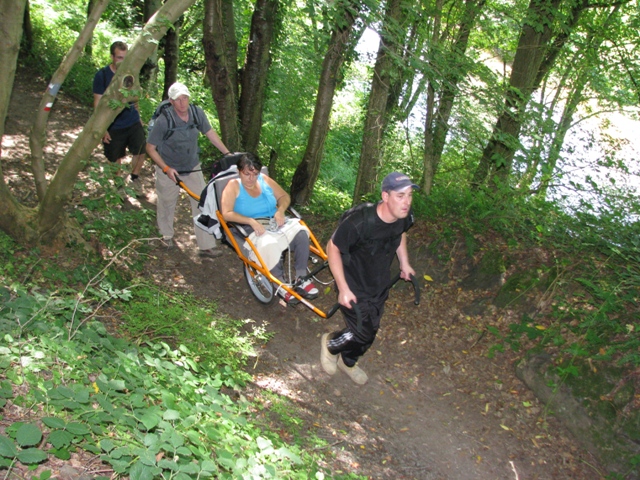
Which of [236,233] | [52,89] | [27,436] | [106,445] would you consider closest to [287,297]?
[236,233]

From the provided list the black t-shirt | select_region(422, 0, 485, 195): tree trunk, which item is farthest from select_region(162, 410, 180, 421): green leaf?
select_region(422, 0, 485, 195): tree trunk

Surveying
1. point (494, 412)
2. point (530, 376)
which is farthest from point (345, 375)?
point (530, 376)

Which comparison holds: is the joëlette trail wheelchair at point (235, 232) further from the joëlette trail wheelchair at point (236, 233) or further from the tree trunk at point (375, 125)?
the tree trunk at point (375, 125)

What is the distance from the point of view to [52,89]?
5.11m

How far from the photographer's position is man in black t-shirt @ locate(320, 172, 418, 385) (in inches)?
167

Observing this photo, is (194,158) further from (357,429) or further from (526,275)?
(526,275)

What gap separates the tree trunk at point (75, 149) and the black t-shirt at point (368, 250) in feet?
8.10

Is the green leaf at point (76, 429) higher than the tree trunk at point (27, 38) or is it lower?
higher

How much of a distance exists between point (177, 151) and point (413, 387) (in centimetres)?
411

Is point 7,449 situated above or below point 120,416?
above

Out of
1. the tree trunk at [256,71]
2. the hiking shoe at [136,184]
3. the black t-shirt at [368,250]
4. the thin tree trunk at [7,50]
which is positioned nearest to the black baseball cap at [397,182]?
the black t-shirt at [368,250]

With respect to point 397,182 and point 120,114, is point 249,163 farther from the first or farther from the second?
point 120,114

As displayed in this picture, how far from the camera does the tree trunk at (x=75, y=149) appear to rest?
4.73 meters

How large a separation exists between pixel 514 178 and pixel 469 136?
934 mm
